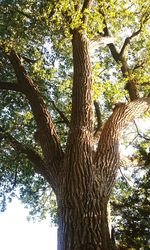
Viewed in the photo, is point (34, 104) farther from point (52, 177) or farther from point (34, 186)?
point (34, 186)

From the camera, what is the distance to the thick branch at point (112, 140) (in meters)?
5.52

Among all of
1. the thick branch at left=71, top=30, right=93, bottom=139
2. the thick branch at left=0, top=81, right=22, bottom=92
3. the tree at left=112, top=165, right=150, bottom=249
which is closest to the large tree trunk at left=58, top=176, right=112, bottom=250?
the tree at left=112, top=165, right=150, bottom=249

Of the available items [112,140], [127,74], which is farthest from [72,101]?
[127,74]

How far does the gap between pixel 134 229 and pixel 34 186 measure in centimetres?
683

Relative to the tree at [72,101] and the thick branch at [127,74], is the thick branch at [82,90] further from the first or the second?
the thick branch at [127,74]

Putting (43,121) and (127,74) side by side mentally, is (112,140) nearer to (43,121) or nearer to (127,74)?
(43,121)

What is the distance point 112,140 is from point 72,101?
4.12ft

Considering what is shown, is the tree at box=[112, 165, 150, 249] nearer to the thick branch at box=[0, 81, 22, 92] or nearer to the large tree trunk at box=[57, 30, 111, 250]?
the large tree trunk at box=[57, 30, 111, 250]

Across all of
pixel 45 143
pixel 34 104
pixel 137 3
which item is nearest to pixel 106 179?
pixel 45 143

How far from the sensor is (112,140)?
19.6ft

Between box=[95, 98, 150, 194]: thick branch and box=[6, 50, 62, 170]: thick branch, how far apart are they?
87 cm

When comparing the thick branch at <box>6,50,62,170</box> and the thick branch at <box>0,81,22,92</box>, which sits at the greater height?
the thick branch at <box>0,81,22,92</box>

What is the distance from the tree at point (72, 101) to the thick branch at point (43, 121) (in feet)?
0.07

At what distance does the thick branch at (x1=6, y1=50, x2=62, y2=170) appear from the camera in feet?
19.4
